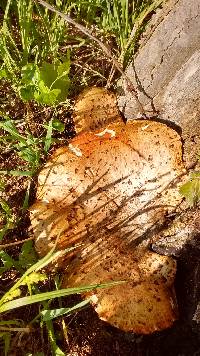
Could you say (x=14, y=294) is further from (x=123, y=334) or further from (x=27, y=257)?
(x=123, y=334)

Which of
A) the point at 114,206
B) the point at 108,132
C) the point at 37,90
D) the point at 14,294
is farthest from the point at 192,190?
the point at 37,90

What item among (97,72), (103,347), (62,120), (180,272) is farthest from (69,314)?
(97,72)

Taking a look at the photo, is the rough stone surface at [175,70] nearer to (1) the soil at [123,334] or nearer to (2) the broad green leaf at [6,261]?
(1) the soil at [123,334]

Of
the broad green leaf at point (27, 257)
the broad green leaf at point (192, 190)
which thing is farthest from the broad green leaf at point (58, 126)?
the broad green leaf at point (192, 190)

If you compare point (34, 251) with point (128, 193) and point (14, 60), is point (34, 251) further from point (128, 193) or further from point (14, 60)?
point (14, 60)

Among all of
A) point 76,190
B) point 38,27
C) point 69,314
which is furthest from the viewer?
point 38,27

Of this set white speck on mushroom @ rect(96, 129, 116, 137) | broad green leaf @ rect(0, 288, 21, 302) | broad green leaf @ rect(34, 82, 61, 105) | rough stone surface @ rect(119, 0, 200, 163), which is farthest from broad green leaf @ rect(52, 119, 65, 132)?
broad green leaf @ rect(0, 288, 21, 302)

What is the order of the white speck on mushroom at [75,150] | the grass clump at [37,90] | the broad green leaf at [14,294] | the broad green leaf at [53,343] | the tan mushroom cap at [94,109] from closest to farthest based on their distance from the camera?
the broad green leaf at [14,294]
the broad green leaf at [53,343]
the grass clump at [37,90]
the white speck on mushroom at [75,150]
the tan mushroom cap at [94,109]
